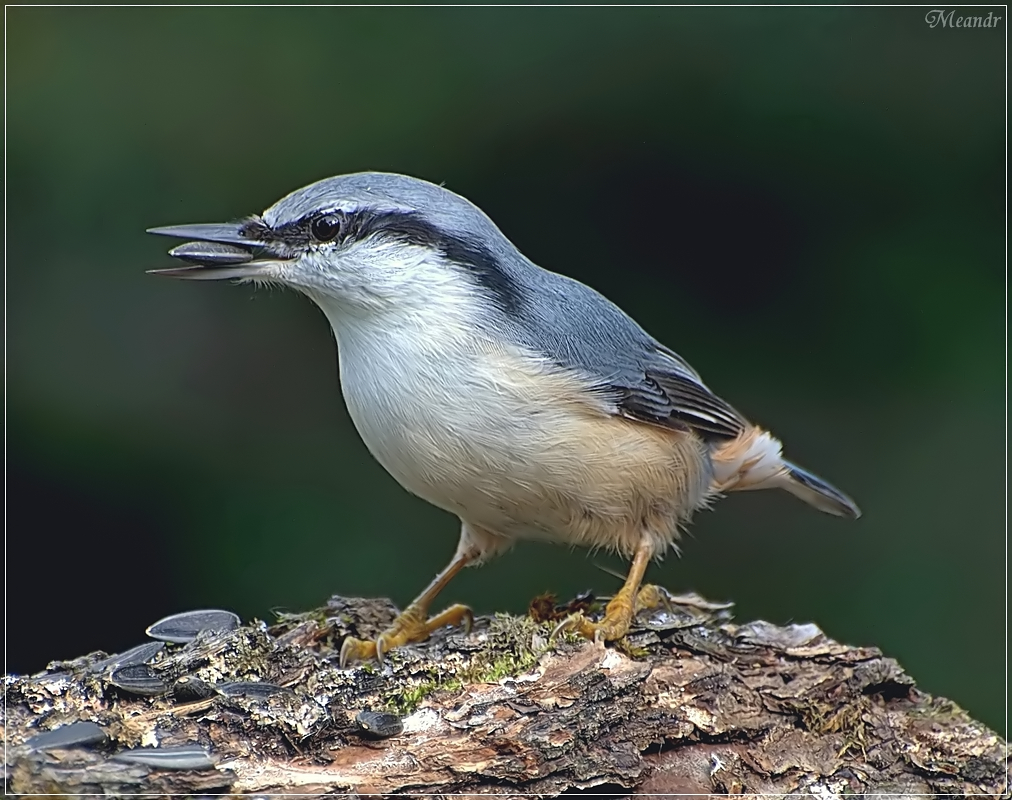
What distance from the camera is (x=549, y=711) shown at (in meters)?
2.58

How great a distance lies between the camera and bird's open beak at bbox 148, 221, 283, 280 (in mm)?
2893

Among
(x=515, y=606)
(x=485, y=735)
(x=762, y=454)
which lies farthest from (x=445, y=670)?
(x=515, y=606)

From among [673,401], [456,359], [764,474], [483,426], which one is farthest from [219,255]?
[764,474]

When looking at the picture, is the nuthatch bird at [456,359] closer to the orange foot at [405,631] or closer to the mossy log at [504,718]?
the orange foot at [405,631]

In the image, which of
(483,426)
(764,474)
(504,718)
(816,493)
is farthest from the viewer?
(816,493)

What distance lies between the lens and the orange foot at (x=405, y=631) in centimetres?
309

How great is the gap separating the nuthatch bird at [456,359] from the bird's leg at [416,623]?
0.03 ft

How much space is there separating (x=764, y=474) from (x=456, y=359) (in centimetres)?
131

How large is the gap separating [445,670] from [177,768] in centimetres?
72

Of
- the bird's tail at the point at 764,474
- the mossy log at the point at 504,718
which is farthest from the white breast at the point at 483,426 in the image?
the bird's tail at the point at 764,474

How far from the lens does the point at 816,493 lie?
388 centimetres

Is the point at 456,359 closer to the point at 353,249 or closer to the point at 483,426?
the point at 483,426

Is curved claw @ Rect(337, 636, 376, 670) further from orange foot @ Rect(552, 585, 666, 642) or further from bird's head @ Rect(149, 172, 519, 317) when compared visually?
bird's head @ Rect(149, 172, 519, 317)

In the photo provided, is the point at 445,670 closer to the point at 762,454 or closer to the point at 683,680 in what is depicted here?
the point at 683,680
